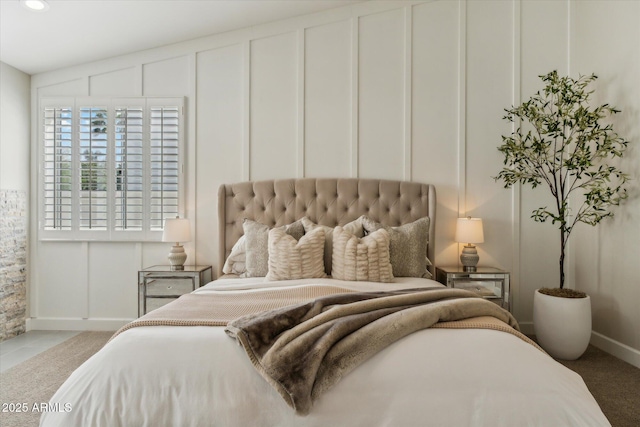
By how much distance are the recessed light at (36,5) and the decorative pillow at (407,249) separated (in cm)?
289

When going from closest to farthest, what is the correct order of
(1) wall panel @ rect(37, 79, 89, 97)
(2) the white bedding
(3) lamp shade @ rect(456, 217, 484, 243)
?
1. (2) the white bedding
2. (3) lamp shade @ rect(456, 217, 484, 243)
3. (1) wall panel @ rect(37, 79, 89, 97)

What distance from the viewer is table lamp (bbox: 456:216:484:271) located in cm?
322

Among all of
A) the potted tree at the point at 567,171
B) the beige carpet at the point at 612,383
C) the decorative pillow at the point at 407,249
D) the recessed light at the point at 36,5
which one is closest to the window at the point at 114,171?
the recessed light at the point at 36,5

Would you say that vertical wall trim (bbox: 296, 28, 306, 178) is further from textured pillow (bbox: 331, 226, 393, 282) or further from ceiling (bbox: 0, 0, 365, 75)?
textured pillow (bbox: 331, 226, 393, 282)

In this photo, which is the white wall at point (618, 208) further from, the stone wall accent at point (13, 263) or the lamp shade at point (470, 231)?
the stone wall accent at point (13, 263)

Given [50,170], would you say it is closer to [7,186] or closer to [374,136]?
[7,186]

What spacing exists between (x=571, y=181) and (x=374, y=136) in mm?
1887

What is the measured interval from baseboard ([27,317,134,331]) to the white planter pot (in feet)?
12.2

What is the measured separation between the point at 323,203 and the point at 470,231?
1301mm

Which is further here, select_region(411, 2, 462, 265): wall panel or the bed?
select_region(411, 2, 462, 265): wall panel

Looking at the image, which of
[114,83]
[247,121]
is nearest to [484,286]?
[247,121]

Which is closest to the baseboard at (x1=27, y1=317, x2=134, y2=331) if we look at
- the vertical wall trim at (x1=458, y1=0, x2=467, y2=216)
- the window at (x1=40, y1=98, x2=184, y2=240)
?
the window at (x1=40, y1=98, x2=184, y2=240)

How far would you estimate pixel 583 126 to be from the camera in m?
2.98

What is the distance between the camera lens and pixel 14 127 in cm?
349
